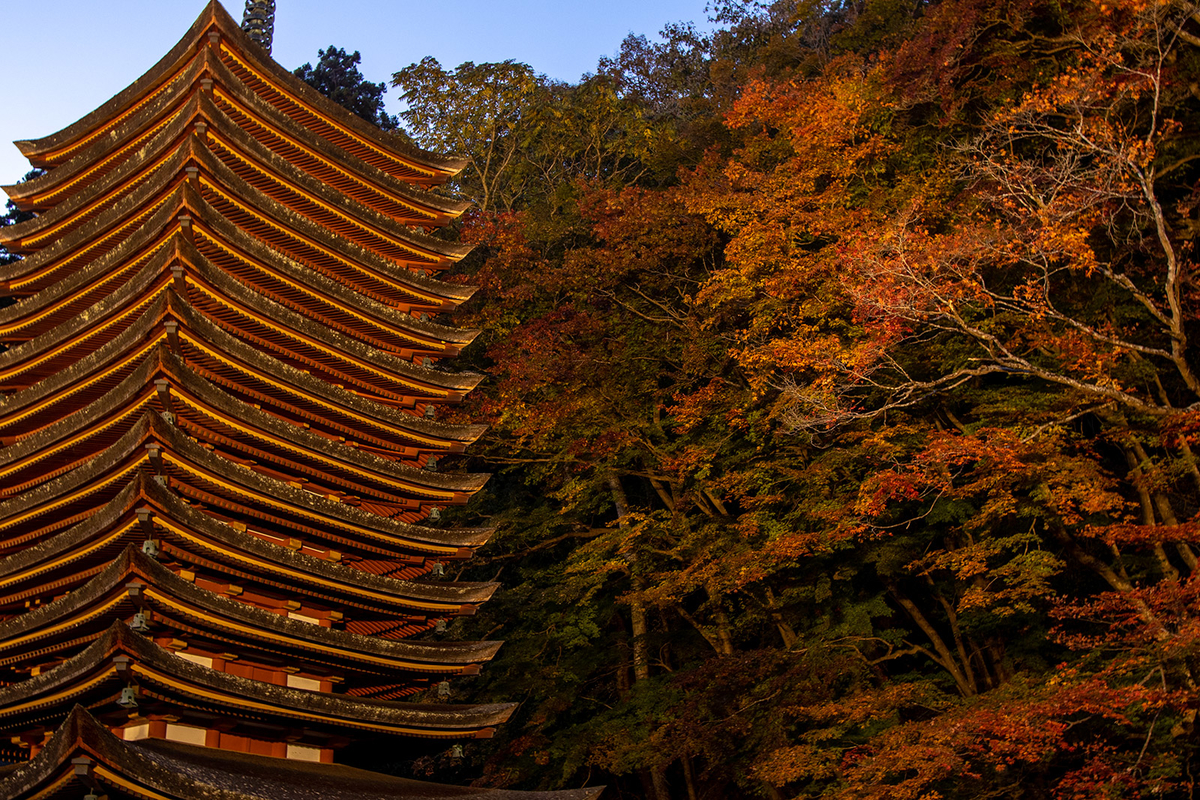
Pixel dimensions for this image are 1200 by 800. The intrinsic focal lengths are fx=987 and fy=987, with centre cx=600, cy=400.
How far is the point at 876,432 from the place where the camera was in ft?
52.5

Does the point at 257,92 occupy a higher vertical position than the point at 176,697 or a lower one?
higher

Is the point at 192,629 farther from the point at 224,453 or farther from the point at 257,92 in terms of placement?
the point at 257,92

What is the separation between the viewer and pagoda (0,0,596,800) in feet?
32.0

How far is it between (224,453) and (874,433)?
32.4 ft

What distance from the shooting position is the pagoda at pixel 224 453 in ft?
32.0

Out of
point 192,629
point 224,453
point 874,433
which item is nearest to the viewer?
point 192,629

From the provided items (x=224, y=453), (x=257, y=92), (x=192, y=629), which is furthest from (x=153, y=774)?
(x=257, y=92)

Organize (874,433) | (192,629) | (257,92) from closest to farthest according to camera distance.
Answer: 1. (192,629)
2. (257,92)
3. (874,433)

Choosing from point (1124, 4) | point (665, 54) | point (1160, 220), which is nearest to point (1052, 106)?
point (1124, 4)

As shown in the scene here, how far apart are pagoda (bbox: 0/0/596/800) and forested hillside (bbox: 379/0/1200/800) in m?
5.34

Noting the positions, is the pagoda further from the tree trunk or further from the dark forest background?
the tree trunk

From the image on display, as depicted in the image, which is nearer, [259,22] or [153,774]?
[153,774]

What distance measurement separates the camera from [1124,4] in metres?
13.3

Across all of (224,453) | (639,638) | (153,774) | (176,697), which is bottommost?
(153,774)
